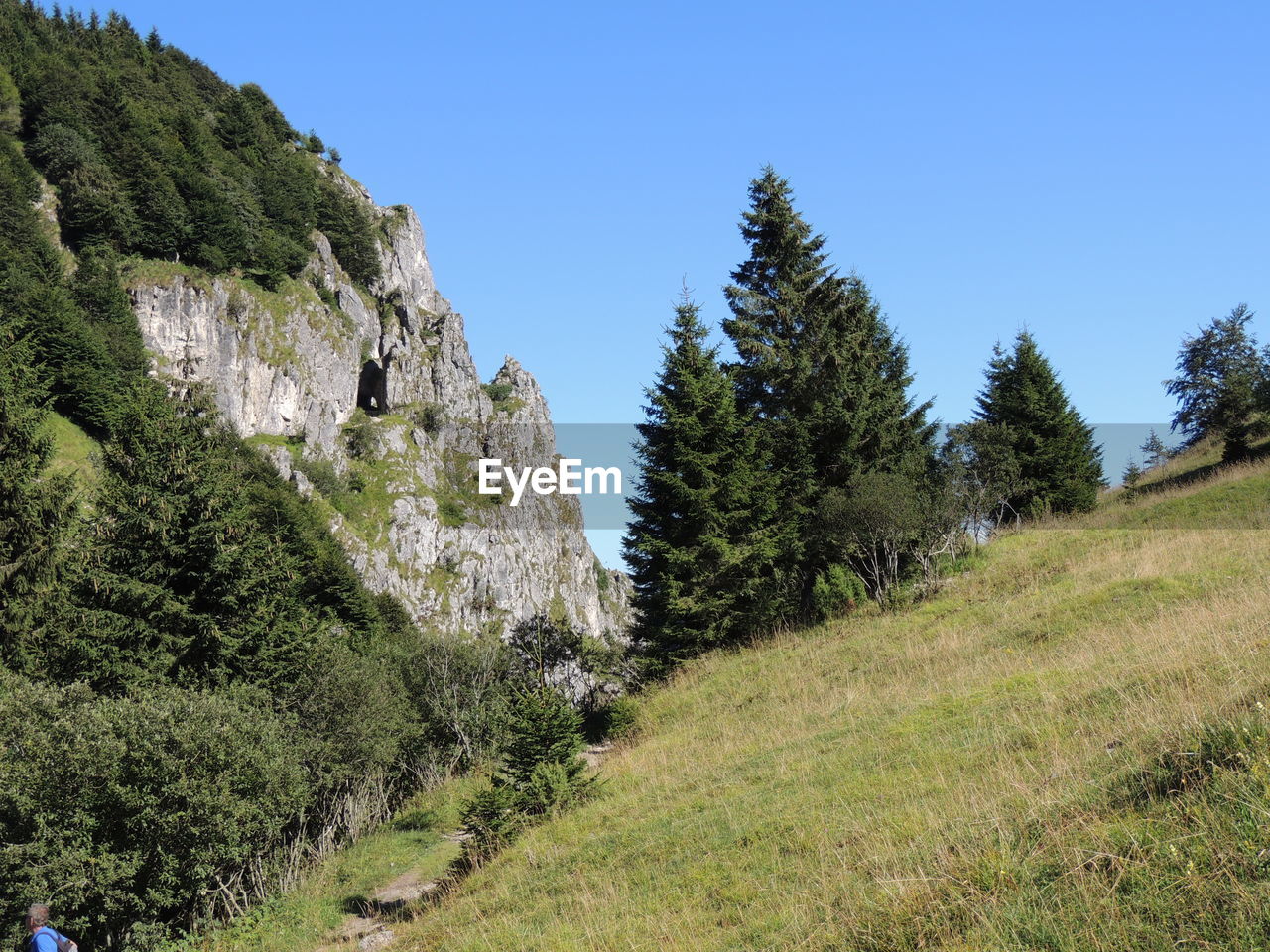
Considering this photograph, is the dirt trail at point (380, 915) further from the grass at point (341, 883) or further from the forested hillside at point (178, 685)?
the forested hillside at point (178, 685)

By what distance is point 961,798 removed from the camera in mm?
6785

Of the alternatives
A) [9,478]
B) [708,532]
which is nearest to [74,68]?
[9,478]

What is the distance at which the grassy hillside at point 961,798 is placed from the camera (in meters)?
4.36

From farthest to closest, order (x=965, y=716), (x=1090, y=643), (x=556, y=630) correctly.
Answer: (x=556, y=630), (x=1090, y=643), (x=965, y=716)

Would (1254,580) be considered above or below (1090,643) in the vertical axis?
above

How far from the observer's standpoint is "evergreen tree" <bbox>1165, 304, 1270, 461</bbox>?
101 ft

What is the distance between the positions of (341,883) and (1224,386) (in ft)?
120

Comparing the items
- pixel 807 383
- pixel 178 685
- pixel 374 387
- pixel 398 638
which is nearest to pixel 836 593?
pixel 807 383

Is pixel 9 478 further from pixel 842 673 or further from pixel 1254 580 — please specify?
pixel 1254 580

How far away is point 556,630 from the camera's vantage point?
88.3 feet

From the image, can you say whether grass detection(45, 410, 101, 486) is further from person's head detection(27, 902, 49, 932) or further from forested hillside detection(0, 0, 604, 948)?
person's head detection(27, 902, 49, 932)

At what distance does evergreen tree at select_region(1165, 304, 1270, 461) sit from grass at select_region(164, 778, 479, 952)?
3270 cm

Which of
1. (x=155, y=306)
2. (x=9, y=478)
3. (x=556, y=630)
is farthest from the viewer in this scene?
(x=155, y=306)

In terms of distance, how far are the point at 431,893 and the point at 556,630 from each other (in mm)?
15162
